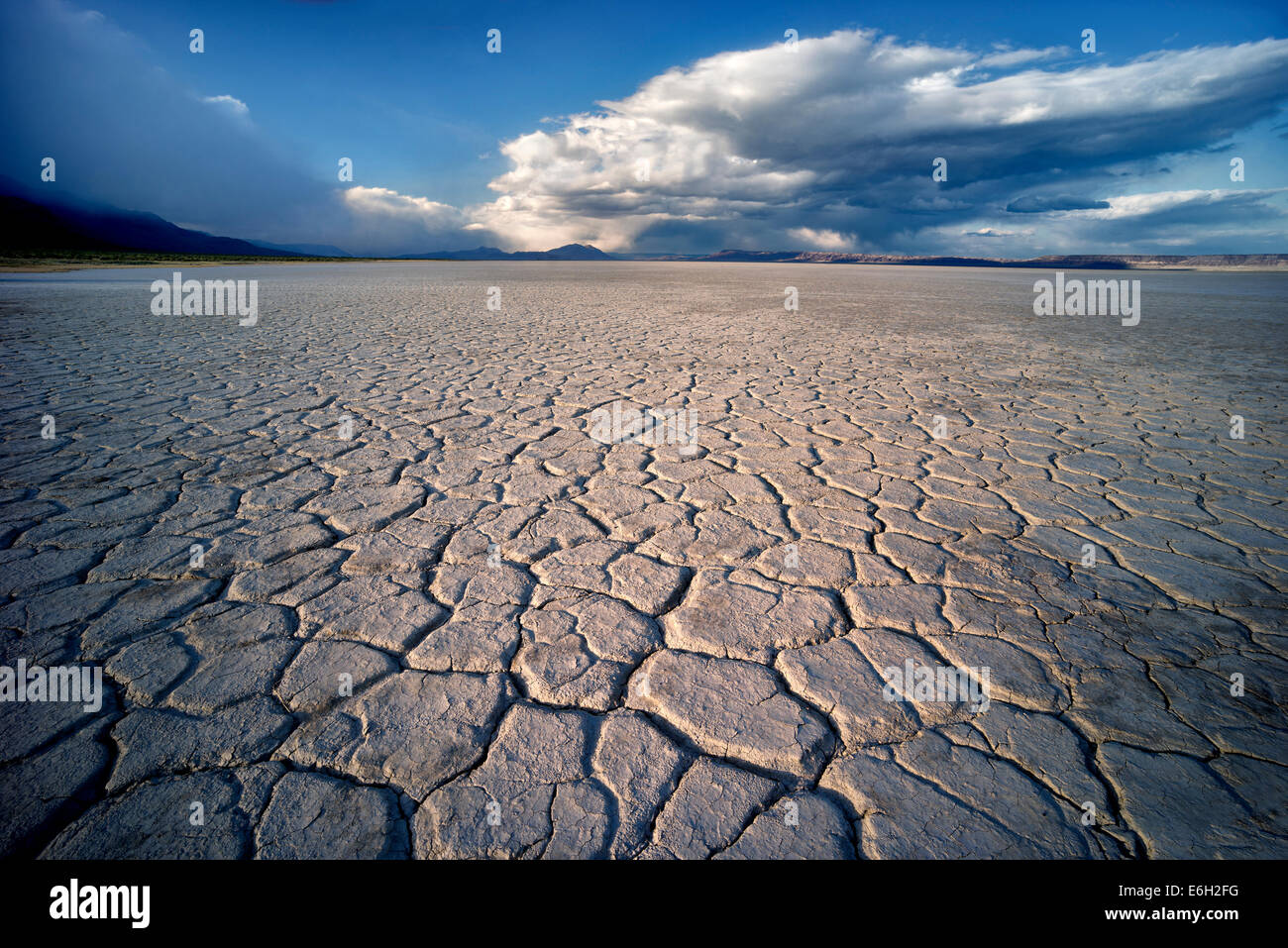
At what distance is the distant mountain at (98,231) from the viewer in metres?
75.8

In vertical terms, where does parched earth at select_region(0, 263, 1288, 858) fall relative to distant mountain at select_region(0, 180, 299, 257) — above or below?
below

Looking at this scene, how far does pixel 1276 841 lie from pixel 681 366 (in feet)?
15.9

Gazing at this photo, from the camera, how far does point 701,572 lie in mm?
2068

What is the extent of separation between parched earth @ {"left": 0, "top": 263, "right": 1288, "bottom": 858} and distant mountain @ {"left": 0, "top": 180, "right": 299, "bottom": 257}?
305ft

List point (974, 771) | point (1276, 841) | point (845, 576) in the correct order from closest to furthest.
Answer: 1. point (1276, 841)
2. point (974, 771)
3. point (845, 576)

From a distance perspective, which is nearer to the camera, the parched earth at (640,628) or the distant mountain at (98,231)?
the parched earth at (640,628)

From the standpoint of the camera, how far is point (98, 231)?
392 ft

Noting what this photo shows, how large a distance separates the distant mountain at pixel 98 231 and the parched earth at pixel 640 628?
92962mm

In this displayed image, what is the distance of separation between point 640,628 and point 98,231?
17357 cm

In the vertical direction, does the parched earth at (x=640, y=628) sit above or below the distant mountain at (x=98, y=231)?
below

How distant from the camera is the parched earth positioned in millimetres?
1193

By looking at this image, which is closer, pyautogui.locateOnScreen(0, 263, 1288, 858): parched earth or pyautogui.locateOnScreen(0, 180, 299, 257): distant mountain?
pyautogui.locateOnScreen(0, 263, 1288, 858): parched earth
